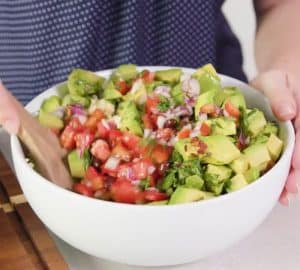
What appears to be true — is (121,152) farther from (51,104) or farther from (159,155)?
(51,104)

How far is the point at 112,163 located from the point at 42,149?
8 cm

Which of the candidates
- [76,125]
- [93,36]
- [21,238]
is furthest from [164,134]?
[93,36]

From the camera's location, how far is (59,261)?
34.3 inches

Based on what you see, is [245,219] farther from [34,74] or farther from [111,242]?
[34,74]

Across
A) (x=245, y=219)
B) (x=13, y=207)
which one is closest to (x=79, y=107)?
(x=13, y=207)

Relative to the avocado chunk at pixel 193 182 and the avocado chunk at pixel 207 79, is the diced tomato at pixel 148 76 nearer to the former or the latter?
the avocado chunk at pixel 207 79

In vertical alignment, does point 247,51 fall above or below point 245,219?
below

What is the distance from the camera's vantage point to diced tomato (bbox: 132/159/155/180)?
0.85 meters

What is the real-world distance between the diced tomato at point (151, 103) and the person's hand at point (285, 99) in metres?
0.15

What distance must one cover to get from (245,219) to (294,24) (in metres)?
0.48

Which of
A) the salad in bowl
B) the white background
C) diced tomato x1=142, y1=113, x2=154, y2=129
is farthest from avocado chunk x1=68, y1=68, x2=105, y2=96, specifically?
the white background

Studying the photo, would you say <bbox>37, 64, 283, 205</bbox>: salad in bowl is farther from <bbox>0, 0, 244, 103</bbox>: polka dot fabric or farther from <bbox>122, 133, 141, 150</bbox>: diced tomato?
<bbox>0, 0, 244, 103</bbox>: polka dot fabric

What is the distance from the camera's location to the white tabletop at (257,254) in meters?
0.91

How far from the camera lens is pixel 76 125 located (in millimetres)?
929
